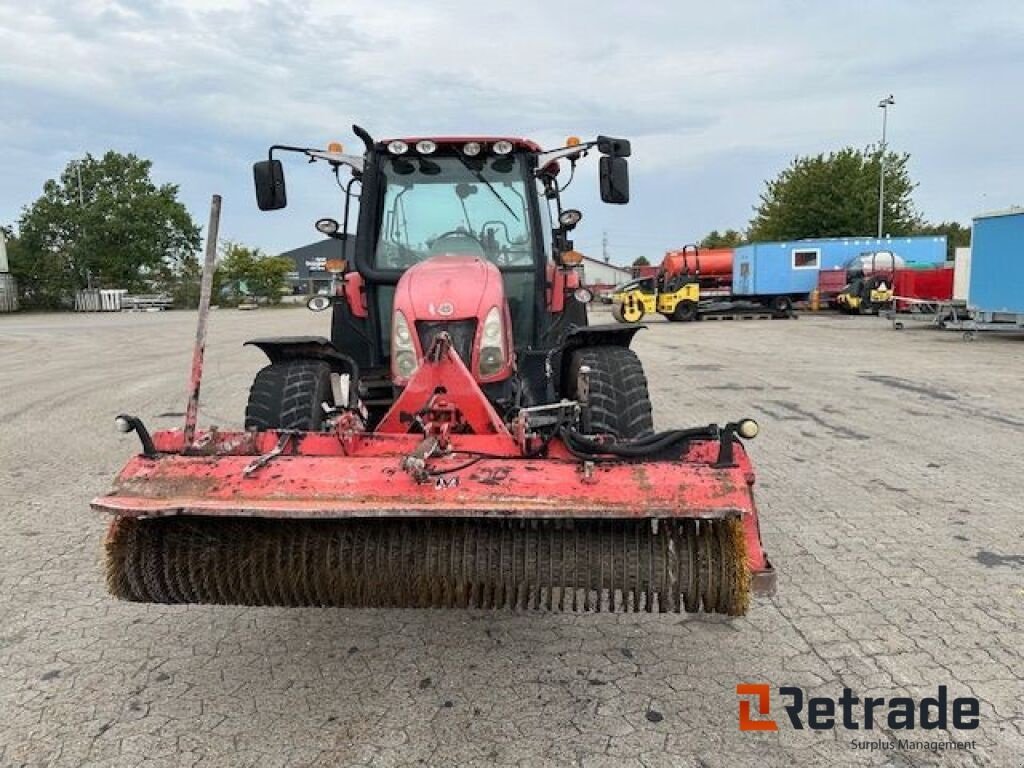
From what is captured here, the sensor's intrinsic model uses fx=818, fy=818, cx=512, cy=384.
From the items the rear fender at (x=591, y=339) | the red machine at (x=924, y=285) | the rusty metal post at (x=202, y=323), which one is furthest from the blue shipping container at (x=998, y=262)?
the rusty metal post at (x=202, y=323)

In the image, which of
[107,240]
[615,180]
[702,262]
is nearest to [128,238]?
[107,240]

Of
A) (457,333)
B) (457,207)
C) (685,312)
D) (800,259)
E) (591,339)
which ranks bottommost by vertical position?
(685,312)

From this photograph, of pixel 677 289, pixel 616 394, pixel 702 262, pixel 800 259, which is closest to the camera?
pixel 616 394

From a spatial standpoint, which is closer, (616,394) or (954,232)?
(616,394)

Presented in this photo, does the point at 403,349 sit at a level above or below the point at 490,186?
below

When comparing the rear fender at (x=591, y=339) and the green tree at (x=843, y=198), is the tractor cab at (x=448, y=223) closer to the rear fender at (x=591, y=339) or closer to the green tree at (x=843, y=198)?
the rear fender at (x=591, y=339)

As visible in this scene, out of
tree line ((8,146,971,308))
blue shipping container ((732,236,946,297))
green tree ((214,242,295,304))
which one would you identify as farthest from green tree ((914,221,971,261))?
green tree ((214,242,295,304))

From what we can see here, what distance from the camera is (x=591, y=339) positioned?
15.1ft

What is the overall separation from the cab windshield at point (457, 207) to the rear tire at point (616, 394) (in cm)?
94

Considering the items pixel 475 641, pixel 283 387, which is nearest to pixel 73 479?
pixel 283 387

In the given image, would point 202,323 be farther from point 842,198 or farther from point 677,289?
point 842,198

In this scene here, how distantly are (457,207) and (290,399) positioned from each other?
1696 millimetres

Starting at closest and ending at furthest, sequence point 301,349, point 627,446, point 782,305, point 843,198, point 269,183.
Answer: point 627,446 → point 301,349 → point 269,183 → point 782,305 → point 843,198

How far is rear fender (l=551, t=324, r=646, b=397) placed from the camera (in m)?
4.53
